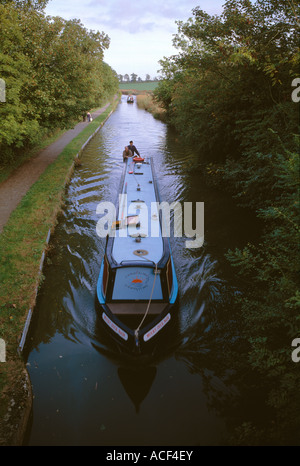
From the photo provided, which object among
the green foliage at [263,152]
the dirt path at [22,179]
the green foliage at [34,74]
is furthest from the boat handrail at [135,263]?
the green foliage at [34,74]

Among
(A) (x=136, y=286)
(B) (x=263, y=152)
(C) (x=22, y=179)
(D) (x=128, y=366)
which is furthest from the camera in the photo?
(C) (x=22, y=179)

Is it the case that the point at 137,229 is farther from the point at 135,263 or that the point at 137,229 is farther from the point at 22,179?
the point at 22,179

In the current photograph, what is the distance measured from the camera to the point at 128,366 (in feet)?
20.8

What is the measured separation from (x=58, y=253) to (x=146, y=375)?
5.65 m

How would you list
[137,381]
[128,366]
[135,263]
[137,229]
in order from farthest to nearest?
[137,229] < [135,263] < [128,366] < [137,381]

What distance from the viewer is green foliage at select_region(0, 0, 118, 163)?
37.7 feet

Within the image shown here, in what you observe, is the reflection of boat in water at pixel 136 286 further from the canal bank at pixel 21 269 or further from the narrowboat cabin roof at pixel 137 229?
the canal bank at pixel 21 269

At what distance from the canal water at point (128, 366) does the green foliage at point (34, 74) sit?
18.4ft

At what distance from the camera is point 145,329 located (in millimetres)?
6062

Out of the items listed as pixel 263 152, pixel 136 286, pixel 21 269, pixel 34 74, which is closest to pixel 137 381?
pixel 136 286

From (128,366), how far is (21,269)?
170 inches

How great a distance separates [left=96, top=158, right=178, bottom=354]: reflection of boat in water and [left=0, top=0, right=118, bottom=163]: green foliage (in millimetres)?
7481
